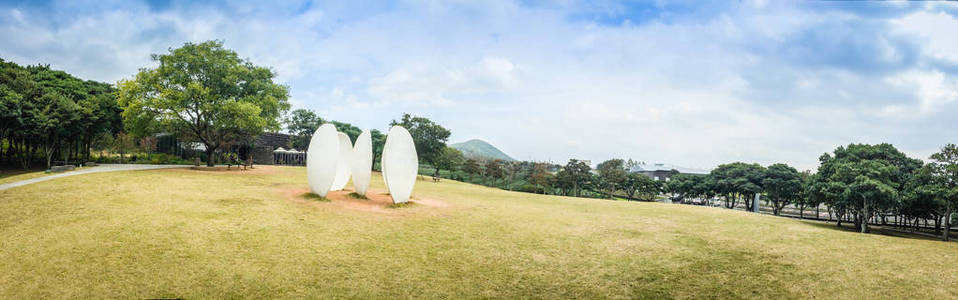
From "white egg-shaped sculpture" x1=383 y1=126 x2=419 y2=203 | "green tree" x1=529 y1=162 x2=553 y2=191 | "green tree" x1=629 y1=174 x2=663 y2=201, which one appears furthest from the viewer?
"green tree" x1=529 y1=162 x2=553 y2=191

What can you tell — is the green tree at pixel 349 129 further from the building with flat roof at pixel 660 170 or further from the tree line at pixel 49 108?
the building with flat roof at pixel 660 170

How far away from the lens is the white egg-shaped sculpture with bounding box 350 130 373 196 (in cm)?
1802

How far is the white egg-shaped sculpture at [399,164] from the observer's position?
53.6 feet

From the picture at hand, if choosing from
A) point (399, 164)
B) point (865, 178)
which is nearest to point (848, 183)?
point (865, 178)

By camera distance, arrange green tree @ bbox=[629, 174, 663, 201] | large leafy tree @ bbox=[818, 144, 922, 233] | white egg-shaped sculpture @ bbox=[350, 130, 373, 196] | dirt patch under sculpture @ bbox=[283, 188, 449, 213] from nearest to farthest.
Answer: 1. dirt patch under sculpture @ bbox=[283, 188, 449, 213]
2. white egg-shaped sculpture @ bbox=[350, 130, 373, 196]
3. large leafy tree @ bbox=[818, 144, 922, 233]
4. green tree @ bbox=[629, 174, 663, 201]

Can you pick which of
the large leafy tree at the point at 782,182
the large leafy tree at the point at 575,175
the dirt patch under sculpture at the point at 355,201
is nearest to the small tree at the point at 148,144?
the dirt patch under sculpture at the point at 355,201

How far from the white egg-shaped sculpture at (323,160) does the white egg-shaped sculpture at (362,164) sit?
1398mm

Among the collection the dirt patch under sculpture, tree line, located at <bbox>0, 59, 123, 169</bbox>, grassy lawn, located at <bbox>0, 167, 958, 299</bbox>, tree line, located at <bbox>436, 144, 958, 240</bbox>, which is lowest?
grassy lawn, located at <bbox>0, 167, 958, 299</bbox>

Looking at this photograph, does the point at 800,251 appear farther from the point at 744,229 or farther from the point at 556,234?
the point at 556,234

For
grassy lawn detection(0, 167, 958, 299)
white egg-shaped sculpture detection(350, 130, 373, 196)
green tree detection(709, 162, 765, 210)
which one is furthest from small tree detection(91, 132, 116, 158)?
green tree detection(709, 162, 765, 210)

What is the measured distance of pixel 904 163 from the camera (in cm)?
2278

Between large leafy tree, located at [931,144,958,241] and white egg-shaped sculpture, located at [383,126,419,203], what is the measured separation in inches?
928

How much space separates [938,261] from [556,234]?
1136cm

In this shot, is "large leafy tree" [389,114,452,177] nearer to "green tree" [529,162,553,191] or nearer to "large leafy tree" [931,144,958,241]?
"green tree" [529,162,553,191]
